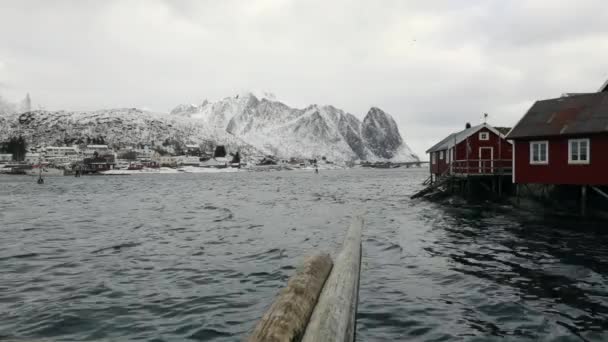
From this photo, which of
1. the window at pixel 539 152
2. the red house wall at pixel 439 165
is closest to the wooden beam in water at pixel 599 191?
the window at pixel 539 152

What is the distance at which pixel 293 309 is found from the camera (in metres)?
6.93

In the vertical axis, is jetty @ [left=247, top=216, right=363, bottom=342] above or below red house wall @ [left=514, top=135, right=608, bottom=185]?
below

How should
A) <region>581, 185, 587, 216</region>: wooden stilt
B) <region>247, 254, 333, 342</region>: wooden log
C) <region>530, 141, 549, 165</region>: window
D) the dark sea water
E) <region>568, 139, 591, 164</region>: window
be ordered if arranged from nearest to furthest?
<region>247, 254, 333, 342</region>: wooden log
the dark sea water
<region>568, 139, 591, 164</region>: window
<region>581, 185, 587, 216</region>: wooden stilt
<region>530, 141, 549, 165</region>: window

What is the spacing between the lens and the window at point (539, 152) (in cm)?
2956

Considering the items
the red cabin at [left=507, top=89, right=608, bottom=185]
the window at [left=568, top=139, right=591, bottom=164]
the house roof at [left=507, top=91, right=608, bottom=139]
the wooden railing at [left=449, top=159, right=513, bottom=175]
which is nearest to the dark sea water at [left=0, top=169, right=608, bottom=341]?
the red cabin at [left=507, top=89, right=608, bottom=185]

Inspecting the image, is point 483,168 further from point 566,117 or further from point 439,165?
point 439,165

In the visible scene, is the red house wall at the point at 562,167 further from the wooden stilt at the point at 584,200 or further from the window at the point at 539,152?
the wooden stilt at the point at 584,200

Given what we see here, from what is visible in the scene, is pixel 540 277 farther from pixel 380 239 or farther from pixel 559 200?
pixel 559 200

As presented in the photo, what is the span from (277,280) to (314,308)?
5.55 m

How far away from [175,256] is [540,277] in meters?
13.1

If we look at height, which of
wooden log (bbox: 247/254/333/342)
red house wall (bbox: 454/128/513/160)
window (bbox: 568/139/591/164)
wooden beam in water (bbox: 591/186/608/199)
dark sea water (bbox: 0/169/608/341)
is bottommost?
dark sea water (bbox: 0/169/608/341)

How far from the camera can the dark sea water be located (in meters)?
9.26

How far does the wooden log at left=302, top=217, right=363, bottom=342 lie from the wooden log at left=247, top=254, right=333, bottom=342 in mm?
151

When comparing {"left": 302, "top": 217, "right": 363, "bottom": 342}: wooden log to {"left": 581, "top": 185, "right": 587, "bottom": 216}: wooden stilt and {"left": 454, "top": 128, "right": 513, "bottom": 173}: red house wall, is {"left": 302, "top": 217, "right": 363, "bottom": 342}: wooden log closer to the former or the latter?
{"left": 581, "top": 185, "right": 587, "bottom": 216}: wooden stilt
